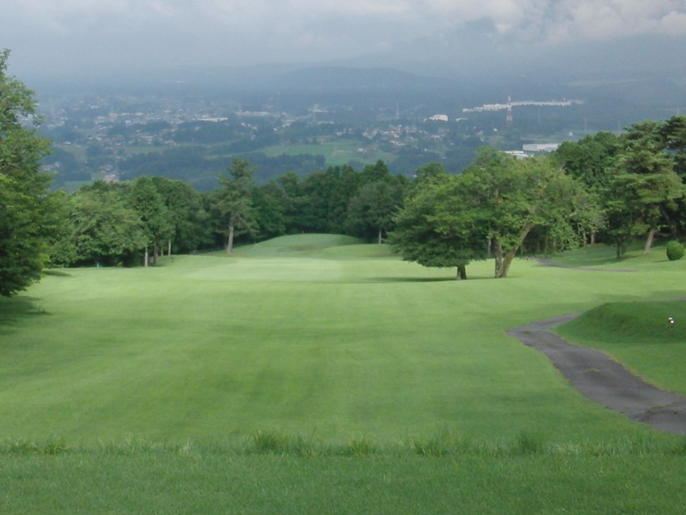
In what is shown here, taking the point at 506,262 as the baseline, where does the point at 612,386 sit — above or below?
below

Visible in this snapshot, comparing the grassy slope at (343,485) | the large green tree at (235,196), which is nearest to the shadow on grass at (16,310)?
the grassy slope at (343,485)

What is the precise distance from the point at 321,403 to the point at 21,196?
16.7 metres

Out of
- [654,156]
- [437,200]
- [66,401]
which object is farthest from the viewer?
[654,156]

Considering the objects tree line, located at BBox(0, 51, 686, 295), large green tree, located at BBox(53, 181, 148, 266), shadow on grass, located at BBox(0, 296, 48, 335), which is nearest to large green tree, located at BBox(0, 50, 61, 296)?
tree line, located at BBox(0, 51, 686, 295)

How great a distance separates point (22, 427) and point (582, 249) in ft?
255

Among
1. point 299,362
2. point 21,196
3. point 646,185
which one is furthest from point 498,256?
point 299,362

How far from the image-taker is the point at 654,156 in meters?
65.8

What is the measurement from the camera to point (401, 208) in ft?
252

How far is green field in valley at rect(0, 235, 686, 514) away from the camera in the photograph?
262 inches

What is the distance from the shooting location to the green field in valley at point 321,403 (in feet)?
21.8

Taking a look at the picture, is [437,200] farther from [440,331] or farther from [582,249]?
[582,249]

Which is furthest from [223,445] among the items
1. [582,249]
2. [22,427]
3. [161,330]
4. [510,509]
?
[582,249]

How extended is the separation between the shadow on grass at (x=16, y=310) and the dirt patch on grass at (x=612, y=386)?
17624 mm

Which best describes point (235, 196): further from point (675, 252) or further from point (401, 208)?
point (675, 252)
